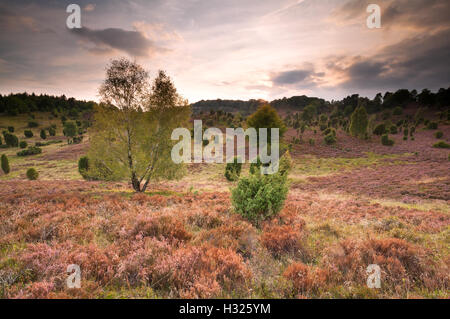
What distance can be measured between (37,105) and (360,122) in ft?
581

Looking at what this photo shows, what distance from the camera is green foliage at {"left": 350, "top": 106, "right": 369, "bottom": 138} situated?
57.1m

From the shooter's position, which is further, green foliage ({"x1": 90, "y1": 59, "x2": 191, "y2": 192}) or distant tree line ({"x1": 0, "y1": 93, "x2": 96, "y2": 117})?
distant tree line ({"x1": 0, "y1": 93, "x2": 96, "y2": 117})

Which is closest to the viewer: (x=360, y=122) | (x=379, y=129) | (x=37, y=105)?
(x=360, y=122)

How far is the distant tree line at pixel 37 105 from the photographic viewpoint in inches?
4070

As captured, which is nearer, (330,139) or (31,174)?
(31,174)

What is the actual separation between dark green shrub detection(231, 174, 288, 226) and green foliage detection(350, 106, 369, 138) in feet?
213

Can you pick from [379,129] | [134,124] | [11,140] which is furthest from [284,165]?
[11,140]

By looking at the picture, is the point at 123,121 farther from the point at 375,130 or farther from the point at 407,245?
the point at 375,130

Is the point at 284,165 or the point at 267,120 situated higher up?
the point at 267,120

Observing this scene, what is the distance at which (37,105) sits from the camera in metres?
117
